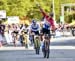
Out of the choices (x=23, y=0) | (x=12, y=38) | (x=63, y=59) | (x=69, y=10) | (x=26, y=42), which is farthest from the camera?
(x=69, y=10)

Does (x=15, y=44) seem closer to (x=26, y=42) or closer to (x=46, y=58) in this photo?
(x=26, y=42)

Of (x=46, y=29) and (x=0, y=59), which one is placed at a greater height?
(x=46, y=29)

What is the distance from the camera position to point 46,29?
19.1 metres

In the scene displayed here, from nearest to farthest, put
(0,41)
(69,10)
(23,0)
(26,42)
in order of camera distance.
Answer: (26,42)
(0,41)
(23,0)
(69,10)

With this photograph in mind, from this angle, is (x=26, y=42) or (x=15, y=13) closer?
(x=26, y=42)

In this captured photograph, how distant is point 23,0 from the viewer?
5297cm

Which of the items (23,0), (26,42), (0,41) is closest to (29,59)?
(26,42)

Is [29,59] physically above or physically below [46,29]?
below

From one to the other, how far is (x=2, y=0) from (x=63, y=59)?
3511 cm

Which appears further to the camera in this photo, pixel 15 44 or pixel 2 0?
pixel 2 0

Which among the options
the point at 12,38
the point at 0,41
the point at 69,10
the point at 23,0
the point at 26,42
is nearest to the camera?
the point at 26,42

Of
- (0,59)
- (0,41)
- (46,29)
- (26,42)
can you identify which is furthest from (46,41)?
(0,41)

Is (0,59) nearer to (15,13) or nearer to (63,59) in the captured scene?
(63,59)

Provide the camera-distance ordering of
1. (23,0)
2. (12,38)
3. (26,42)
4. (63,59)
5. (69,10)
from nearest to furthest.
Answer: (63,59) → (26,42) → (12,38) → (23,0) → (69,10)
